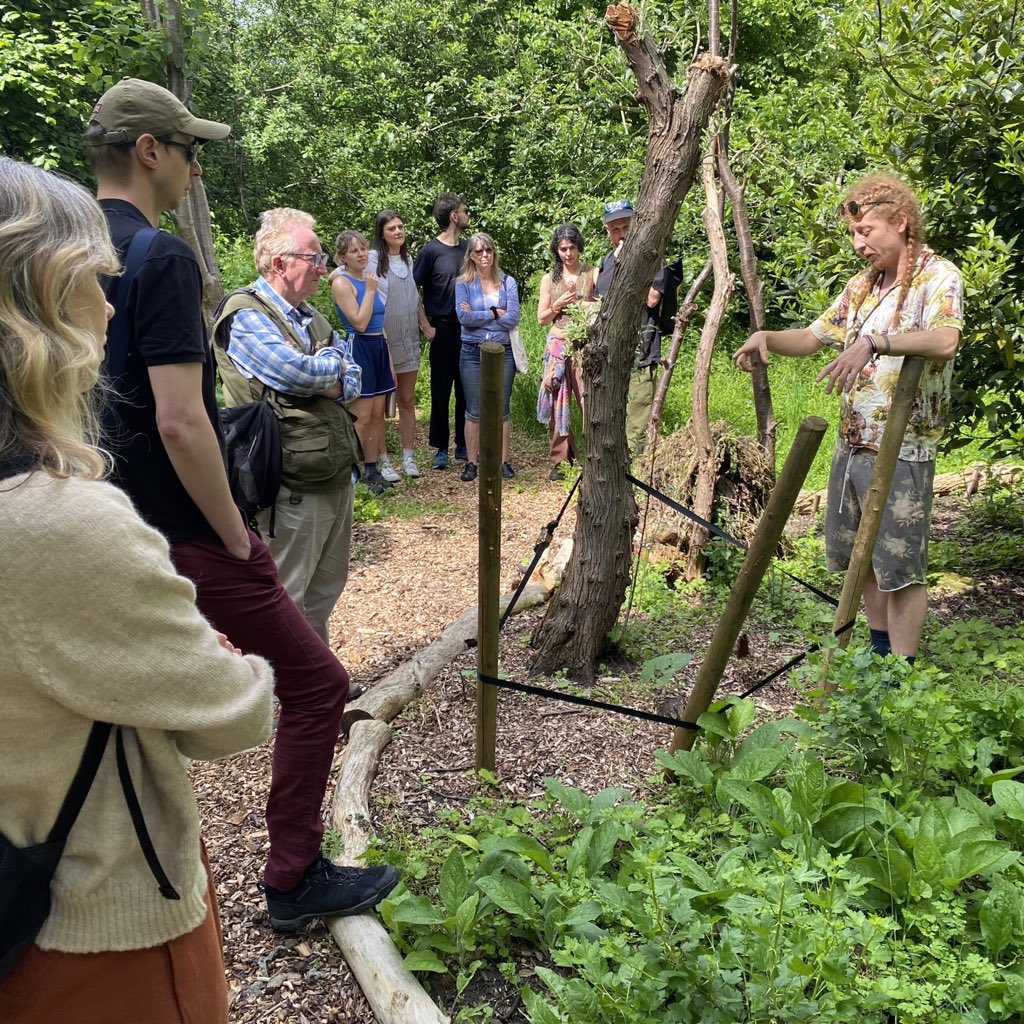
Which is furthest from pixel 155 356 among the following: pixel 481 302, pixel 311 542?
pixel 481 302

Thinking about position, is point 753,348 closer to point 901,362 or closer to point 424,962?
point 901,362

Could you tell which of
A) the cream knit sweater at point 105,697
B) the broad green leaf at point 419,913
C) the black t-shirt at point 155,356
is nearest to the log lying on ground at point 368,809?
the broad green leaf at point 419,913

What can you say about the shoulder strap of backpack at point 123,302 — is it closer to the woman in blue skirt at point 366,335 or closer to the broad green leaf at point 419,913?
the broad green leaf at point 419,913

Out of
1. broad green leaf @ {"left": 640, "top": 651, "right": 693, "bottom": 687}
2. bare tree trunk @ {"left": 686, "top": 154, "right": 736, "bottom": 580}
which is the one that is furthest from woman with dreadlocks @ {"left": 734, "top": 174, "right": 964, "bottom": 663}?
bare tree trunk @ {"left": 686, "top": 154, "right": 736, "bottom": 580}

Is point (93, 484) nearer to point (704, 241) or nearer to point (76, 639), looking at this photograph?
point (76, 639)

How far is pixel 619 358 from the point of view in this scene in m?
3.53

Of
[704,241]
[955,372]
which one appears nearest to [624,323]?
[955,372]

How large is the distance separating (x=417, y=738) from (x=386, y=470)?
3.99 meters

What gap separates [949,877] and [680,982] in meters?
0.81

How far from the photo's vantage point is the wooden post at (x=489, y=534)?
2.58m

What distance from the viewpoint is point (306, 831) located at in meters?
2.35

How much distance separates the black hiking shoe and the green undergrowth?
3.2 inches

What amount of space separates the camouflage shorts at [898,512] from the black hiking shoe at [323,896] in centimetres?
214

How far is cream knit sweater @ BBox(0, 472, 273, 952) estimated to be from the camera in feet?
3.50
